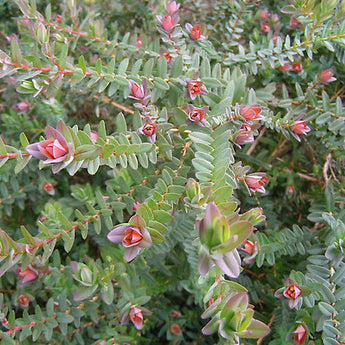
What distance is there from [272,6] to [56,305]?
6.19 feet

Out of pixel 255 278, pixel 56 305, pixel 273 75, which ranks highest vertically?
pixel 273 75

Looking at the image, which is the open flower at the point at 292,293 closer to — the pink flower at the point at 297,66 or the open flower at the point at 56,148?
the open flower at the point at 56,148

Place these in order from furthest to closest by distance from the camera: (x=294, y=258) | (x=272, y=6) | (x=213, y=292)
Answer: (x=272, y=6) < (x=294, y=258) < (x=213, y=292)

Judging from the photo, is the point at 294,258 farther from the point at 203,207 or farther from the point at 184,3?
the point at 184,3

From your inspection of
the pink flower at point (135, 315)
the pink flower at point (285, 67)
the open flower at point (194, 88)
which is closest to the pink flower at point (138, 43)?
the open flower at point (194, 88)

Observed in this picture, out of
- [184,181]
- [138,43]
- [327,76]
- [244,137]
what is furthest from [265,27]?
[184,181]

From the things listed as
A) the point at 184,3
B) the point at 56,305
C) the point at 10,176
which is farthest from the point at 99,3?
the point at 56,305

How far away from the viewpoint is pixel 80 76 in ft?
3.65

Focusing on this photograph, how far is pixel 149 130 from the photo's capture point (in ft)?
3.38

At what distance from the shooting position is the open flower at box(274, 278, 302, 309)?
107 centimetres

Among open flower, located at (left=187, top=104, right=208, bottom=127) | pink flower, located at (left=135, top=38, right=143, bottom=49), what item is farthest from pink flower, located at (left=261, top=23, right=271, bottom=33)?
open flower, located at (left=187, top=104, right=208, bottom=127)

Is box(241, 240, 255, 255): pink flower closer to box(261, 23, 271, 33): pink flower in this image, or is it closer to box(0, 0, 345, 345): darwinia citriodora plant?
box(0, 0, 345, 345): darwinia citriodora plant

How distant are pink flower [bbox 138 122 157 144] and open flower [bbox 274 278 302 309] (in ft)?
2.09

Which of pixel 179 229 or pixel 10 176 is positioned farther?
pixel 10 176
